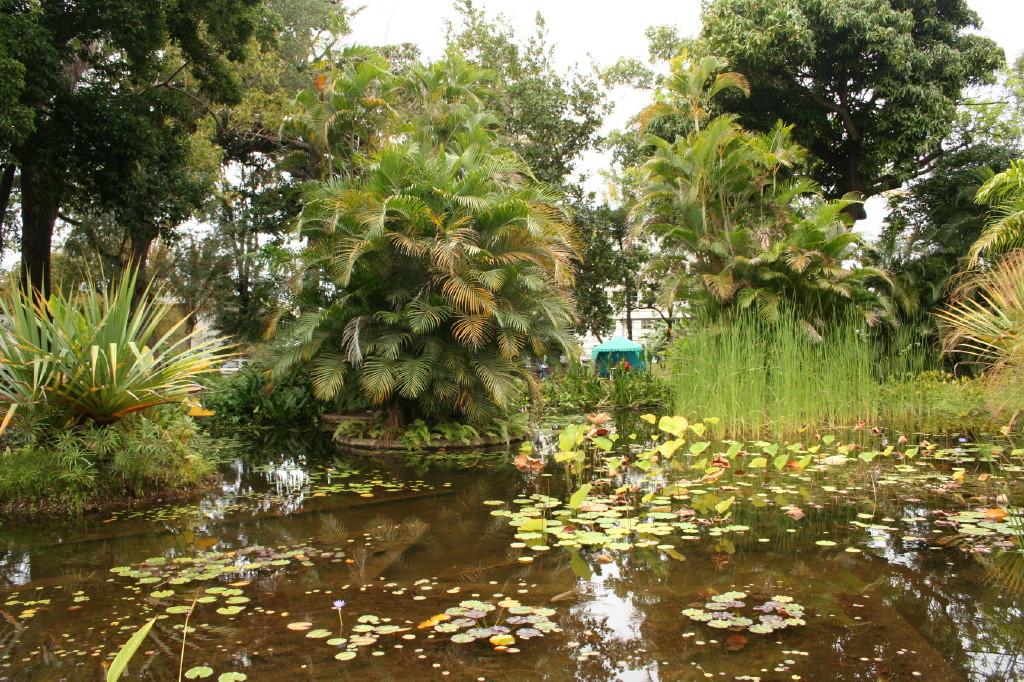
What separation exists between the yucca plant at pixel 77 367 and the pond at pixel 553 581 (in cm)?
90

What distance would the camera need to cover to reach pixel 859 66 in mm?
16000

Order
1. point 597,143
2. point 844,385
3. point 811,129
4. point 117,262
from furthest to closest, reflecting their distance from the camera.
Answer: point 117,262, point 597,143, point 811,129, point 844,385

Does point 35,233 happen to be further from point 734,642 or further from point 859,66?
point 859,66

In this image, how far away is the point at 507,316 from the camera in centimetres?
855

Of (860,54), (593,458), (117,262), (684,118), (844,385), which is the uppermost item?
(860,54)

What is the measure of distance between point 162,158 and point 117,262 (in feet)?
40.7

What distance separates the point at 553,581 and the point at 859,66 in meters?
16.3

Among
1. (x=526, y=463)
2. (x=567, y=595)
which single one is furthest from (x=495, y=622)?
(x=526, y=463)

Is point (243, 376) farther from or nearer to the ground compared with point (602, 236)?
nearer to the ground

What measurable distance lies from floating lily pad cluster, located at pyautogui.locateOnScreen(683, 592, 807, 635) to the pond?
0.01 meters

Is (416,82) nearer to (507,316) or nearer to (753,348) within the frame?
(507,316)

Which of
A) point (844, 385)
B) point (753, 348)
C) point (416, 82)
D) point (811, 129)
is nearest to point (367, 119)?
point (416, 82)

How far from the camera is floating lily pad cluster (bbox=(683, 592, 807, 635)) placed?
2.87m

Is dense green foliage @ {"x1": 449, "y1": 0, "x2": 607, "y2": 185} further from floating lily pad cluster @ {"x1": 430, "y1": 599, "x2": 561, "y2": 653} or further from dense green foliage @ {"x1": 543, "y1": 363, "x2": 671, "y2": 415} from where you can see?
floating lily pad cluster @ {"x1": 430, "y1": 599, "x2": 561, "y2": 653}
